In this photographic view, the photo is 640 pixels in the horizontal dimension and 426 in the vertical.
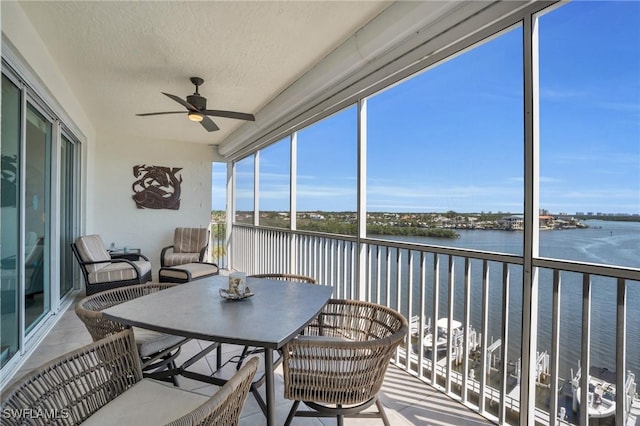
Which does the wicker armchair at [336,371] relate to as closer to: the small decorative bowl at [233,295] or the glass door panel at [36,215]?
the small decorative bowl at [233,295]

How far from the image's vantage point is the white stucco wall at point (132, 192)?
589cm

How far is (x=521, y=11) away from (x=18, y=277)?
3969mm

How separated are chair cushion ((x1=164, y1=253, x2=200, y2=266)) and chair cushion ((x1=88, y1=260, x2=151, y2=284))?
890 mm

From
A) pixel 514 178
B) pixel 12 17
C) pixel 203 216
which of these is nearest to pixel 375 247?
pixel 514 178

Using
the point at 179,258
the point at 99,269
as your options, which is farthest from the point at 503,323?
the point at 179,258

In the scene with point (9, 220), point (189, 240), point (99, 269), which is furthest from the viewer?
point (189, 240)

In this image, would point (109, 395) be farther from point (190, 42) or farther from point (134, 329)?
point (190, 42)

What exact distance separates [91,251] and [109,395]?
3.74 meters

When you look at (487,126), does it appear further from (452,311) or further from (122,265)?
(122,265)

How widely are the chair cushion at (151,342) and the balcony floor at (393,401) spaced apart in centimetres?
51

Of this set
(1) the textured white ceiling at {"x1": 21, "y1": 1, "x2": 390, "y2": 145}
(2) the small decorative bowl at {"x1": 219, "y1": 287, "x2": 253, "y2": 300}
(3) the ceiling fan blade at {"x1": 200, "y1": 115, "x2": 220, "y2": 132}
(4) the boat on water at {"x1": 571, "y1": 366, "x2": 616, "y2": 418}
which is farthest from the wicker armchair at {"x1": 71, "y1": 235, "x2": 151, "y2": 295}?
(4) the boat on water at {"x1": 571, "y1": 366, "x2": 616, "y2": 418}

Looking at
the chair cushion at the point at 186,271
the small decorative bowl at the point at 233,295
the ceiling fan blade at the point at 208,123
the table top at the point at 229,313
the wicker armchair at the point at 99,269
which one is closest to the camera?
the table top at the point at 229,313

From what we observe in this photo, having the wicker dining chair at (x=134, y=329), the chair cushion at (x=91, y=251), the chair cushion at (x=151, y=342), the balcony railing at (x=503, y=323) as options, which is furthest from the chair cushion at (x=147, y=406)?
the chair cushion at (x=91, y=251)

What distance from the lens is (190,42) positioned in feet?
8.69
